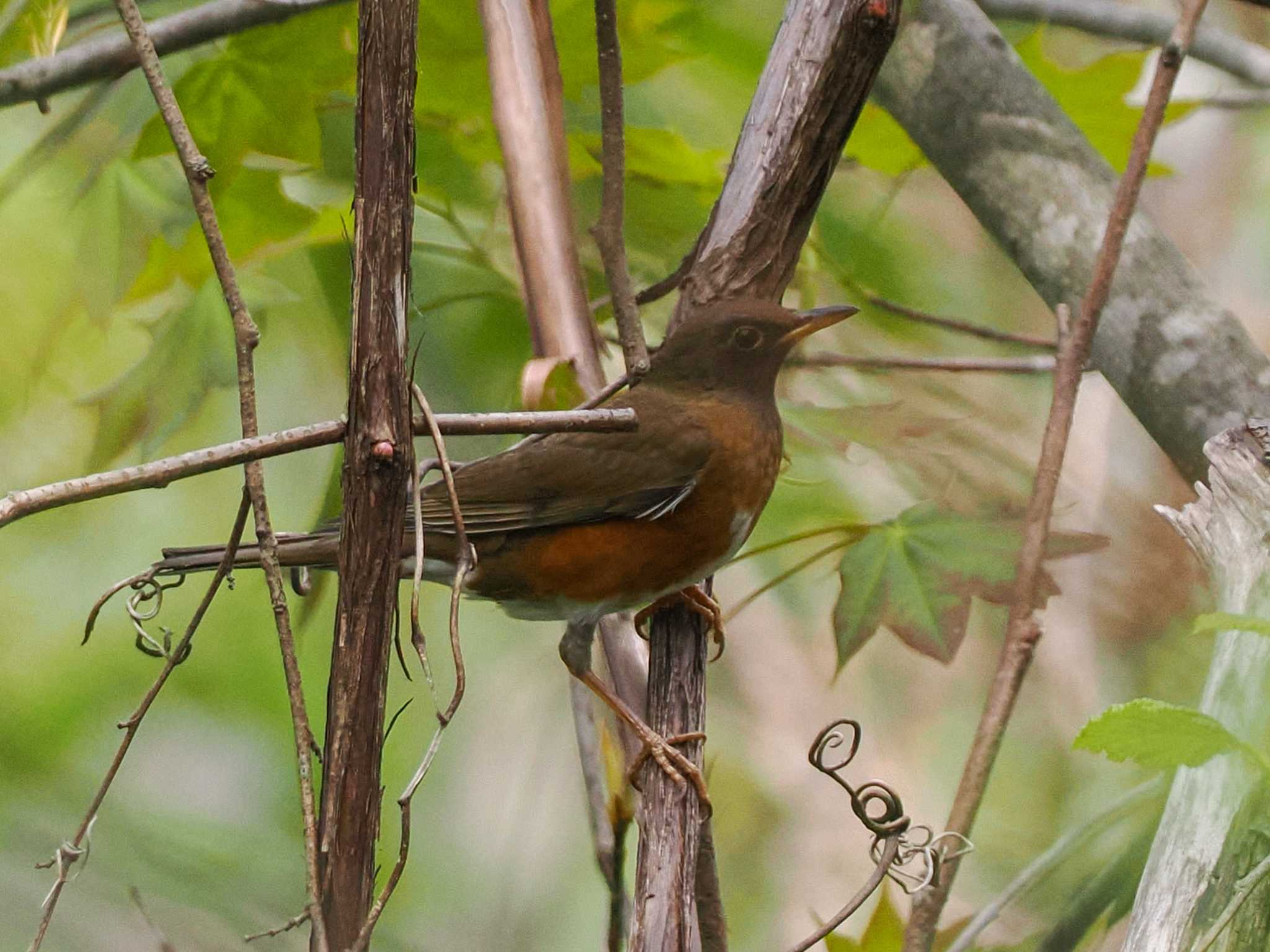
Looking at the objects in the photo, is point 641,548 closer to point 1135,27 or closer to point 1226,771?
point 1226,771

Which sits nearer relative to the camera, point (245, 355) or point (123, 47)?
point (245, 355)

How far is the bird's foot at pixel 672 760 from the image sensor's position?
1.39m

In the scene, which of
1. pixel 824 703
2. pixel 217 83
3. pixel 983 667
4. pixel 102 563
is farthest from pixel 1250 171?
pixel 102 563

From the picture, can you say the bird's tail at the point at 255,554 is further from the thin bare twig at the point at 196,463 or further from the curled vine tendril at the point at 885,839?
the curled vine tendril at the point at 885,839

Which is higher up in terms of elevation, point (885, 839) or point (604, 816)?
point (604, 816)

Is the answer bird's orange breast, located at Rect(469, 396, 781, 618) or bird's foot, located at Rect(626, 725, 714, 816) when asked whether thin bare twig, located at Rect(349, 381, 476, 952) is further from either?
bird's orange breast, located at Rect(469, 396, 781, 618)

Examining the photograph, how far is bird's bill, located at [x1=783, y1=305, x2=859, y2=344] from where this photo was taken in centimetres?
182

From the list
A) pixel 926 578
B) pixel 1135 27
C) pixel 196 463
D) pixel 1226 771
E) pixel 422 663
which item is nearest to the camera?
pixel 196 463

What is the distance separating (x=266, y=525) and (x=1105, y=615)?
2191mm

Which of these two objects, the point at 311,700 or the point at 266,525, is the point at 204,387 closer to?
the point at 311,700

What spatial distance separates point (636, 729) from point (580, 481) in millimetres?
405

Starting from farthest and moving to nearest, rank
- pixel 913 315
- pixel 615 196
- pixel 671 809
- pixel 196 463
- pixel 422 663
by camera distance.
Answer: pixel 913 315 → pixel 615 196 → pixel 671 809 → pixel 422 663 → pixel 196 463

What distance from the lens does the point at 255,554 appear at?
4.52 ft

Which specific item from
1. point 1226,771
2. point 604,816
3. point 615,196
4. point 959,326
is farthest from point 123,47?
point 1226,771
